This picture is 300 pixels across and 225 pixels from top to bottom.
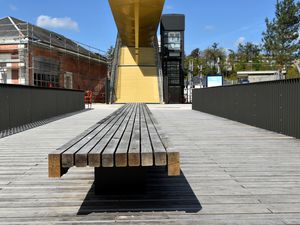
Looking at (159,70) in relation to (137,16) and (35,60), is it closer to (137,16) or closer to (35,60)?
(137,16)

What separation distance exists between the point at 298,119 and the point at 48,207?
6583 mm

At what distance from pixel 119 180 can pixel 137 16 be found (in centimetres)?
2537

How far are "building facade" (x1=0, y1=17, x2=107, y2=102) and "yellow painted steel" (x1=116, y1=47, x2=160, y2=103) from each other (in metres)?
3.97

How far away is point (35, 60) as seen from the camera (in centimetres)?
2947

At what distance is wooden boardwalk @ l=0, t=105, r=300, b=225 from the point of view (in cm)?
372

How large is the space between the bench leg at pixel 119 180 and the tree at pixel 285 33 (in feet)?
160

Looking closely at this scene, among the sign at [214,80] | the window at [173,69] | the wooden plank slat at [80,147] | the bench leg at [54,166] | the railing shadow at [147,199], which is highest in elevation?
the window at [173,69]

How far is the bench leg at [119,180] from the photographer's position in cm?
436

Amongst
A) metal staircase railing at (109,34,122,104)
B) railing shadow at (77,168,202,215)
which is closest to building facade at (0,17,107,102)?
metal staircase railing at (109,34,122,104)

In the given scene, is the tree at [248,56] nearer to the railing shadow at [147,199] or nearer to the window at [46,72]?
the window at [46,72]

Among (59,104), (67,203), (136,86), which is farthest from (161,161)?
(136,86)

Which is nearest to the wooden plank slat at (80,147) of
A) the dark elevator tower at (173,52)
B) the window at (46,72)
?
the window at (46,72)

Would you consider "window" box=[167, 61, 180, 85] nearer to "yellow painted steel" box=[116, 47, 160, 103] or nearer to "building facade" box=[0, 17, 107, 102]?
"yellow painted steel" box=[116, 47, 160, 103]

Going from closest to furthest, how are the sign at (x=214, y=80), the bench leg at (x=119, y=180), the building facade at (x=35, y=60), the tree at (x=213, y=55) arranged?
the bench leg at (x=119, y=180) → the building facade at (x=35, y=60) → the sign at (x=214, y=80) → the tree at (x=213, y=55)
